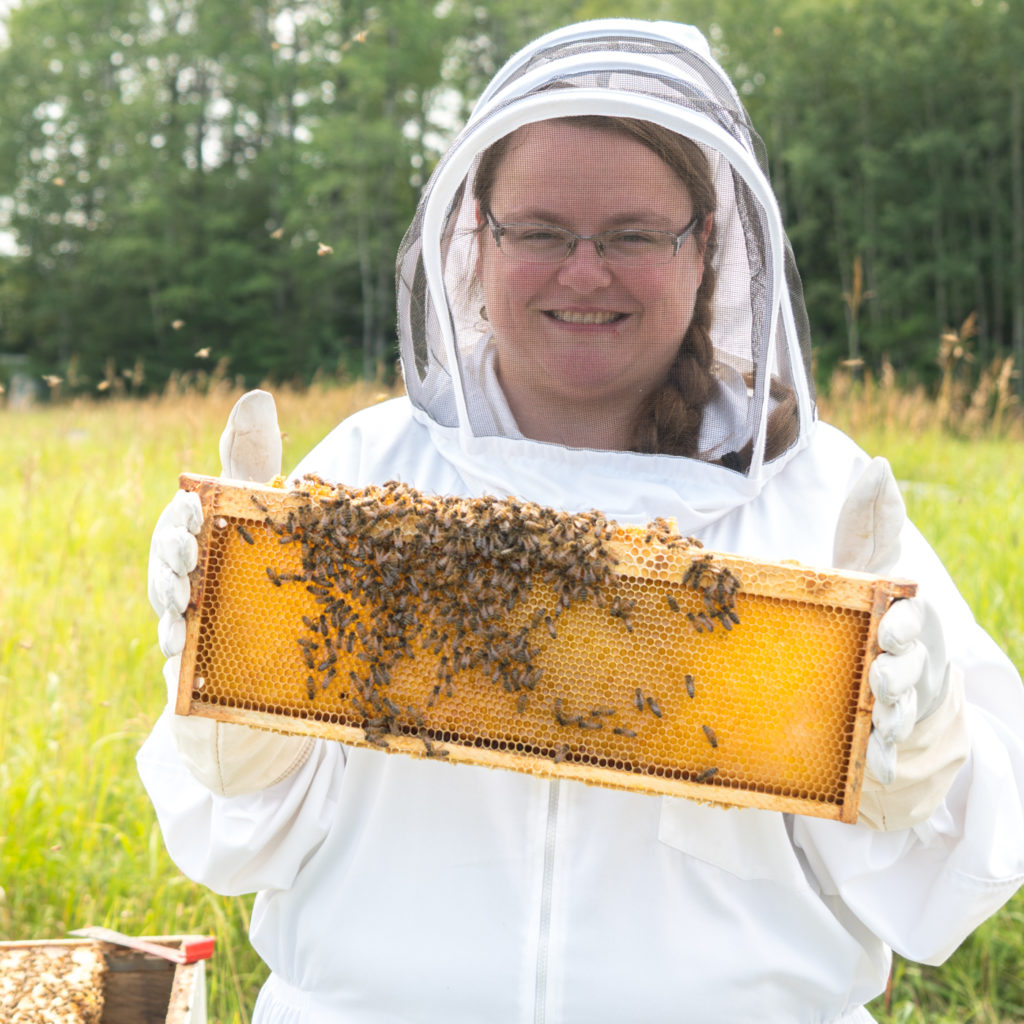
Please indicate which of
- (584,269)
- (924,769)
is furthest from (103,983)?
(584,269)

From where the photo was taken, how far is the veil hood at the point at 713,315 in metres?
2.21

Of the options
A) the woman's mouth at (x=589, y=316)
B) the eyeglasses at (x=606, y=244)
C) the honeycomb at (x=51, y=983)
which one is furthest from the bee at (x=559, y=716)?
the honeycomb at (x=51, y=983)

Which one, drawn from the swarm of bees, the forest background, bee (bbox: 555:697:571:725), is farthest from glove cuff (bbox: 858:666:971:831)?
the forest background

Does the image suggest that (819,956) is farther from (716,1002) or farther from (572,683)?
(572,683)

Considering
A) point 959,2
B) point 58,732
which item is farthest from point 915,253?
point 58,732

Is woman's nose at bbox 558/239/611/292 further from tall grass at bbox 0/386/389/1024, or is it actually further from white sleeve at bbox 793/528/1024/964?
tall grass at bbox 0/386/389/1024

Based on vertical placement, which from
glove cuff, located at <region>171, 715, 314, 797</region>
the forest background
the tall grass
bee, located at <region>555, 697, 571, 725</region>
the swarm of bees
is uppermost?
the forest background

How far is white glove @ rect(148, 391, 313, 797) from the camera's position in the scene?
1.89m

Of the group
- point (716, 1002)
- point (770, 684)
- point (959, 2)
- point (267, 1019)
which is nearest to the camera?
point (770, 684)

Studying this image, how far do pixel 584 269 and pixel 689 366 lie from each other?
38cm

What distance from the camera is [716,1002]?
2.11 meters

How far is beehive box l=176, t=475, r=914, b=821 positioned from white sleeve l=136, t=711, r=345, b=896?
39 centimetres

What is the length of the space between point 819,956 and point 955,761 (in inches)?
23.0

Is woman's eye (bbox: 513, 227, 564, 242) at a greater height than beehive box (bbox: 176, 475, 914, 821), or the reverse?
woman's eye (bbox: 513, 227, 564, 242)
